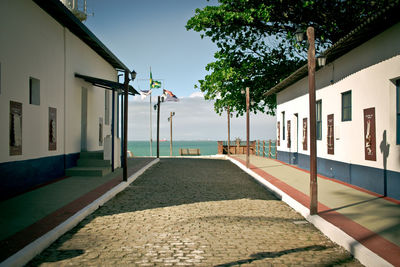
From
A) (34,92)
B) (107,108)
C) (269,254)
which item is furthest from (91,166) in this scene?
(269,254)

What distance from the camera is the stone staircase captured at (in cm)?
1313

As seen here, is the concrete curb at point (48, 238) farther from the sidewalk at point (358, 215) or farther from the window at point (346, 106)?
the window at point (346, 106)

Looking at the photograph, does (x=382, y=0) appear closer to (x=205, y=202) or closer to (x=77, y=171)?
(x=205, y=202)

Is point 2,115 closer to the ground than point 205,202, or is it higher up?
higher up

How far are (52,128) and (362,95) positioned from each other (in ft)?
30.7

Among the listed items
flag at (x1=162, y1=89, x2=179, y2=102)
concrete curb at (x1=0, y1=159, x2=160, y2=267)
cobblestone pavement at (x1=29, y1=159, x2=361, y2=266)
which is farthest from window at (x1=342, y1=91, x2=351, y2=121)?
flag at (x1=162, y1=89, x2=179, y2=102)

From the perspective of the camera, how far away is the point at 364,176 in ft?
33.8

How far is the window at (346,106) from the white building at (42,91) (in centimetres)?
794

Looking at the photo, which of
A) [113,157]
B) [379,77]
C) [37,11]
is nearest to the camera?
[379,77]

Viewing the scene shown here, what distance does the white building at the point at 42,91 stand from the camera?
8.86 metres

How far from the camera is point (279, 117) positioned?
73.7ft

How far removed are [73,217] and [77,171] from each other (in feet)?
22.6

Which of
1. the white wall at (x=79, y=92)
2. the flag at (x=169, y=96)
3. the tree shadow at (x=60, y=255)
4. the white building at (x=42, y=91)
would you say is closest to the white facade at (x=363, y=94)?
the tree shadow at (x=60, y=255)

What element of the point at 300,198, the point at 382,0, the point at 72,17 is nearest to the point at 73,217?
the point at 300,198
